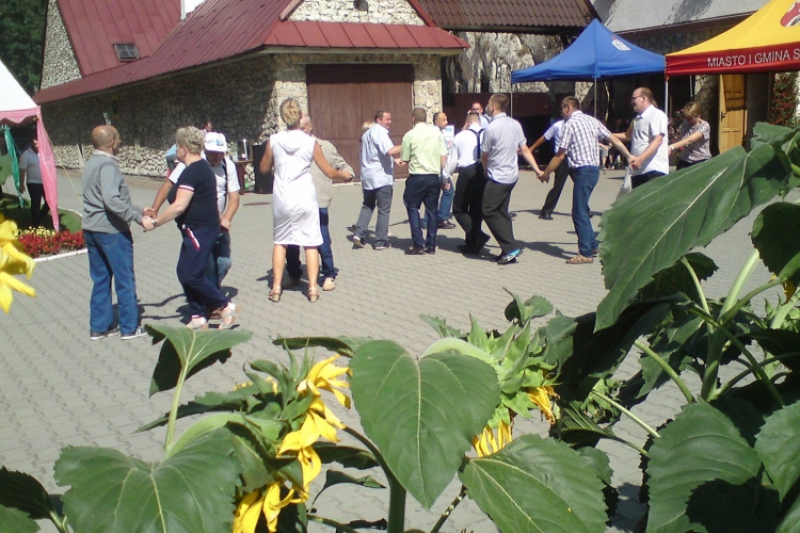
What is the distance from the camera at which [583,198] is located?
9555 millimetres

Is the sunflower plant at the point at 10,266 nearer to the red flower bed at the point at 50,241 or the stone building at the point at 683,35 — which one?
the red flower bed at the point at 50,241

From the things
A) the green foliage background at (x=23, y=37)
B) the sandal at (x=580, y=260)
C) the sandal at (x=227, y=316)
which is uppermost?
the green foliage background at (x=23, y=37)

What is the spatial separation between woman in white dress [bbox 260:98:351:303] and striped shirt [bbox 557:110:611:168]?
3068mm

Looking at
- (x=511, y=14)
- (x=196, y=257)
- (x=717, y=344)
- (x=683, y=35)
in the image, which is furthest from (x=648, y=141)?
(x=511, y=14)

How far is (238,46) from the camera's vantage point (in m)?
19.6

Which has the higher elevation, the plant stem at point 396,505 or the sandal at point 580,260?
the plant stem at point 396,505

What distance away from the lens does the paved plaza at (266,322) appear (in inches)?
189

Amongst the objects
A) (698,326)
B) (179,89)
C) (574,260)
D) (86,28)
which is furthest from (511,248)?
(86,28)

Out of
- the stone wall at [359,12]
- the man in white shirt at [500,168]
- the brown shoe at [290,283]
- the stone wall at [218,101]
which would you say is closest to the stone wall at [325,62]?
the stone wall at [218,101]

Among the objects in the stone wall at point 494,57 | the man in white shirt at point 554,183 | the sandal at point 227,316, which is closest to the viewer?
the sandal at point 227,316

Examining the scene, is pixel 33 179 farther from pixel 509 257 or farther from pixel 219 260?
pixel 509 257

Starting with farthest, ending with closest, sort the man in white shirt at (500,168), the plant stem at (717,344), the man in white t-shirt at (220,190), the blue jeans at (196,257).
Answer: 1. the man in white shirt at (500,168)
2. the man in white t-shirt at (220,190)
3. the blue jeans at (196,257)
4. the plant stem at (717,344)

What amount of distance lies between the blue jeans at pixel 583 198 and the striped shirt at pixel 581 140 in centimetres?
8

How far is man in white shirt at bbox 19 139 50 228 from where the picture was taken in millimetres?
14898
